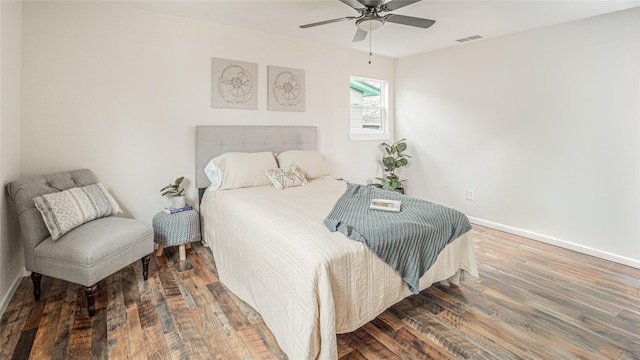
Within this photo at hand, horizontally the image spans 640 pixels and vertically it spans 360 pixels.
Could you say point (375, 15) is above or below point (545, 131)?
above

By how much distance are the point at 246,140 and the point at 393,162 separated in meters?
2.36

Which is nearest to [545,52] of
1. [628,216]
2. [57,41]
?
[628,216]

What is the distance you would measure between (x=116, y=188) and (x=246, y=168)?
124 cm

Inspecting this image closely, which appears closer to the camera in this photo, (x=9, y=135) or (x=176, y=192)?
(x=9, y=135)

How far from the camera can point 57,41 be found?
2.64m

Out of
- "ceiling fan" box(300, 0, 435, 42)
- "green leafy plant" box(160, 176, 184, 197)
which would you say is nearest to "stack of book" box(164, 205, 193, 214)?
"green leafy plant" box(160, 176, 184, 197)

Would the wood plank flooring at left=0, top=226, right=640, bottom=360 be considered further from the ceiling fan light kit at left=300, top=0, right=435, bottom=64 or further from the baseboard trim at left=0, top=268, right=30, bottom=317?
the ceiling fan light kit at left=300, top=0, right=435, bottom=64

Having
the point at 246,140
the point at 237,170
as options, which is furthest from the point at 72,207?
the point at 246,140

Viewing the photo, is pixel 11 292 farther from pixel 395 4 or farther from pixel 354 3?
pixel 395 4

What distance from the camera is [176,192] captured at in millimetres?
3240

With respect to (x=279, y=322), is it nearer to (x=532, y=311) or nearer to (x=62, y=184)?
(x=532, y=311)

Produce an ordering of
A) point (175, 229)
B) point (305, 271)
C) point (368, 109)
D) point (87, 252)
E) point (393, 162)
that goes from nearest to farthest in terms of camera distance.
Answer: point (305, 271), point (87, 252), point (175, 229), point (393, 162), point (368, 109)

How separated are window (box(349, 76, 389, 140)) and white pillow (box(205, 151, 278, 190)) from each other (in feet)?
6.17

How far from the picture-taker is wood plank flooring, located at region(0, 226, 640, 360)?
179 centimetres
